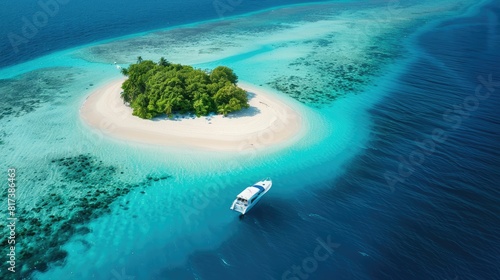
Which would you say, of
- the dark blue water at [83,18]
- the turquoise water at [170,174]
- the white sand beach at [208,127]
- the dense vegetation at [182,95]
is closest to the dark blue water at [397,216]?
the turquoise water at [170,174]

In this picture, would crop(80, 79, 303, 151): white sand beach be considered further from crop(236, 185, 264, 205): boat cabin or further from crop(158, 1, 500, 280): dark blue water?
crop(158, 1, 500, 280): dark blue water

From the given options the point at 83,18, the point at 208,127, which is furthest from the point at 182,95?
the point at 83,18

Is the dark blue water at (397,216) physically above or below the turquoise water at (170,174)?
below

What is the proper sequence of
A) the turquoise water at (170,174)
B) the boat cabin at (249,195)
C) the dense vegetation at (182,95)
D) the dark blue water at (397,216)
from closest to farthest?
the dark blue water at (397,216) → the turquoise water at (170,174) → the boat cabin at (249,195) → the dense vegetation at (182,95)

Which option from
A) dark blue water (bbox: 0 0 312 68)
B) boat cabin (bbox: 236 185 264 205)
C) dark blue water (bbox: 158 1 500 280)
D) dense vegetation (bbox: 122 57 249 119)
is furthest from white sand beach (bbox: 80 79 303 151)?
dark blue water (bbox: 0 0 312 68)

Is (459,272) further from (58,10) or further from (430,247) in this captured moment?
(58,10)

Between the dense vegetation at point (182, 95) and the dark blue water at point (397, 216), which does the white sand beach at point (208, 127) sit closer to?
the dense vegetation at point (182, 95)

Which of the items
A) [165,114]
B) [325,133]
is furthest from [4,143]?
[325,133]
